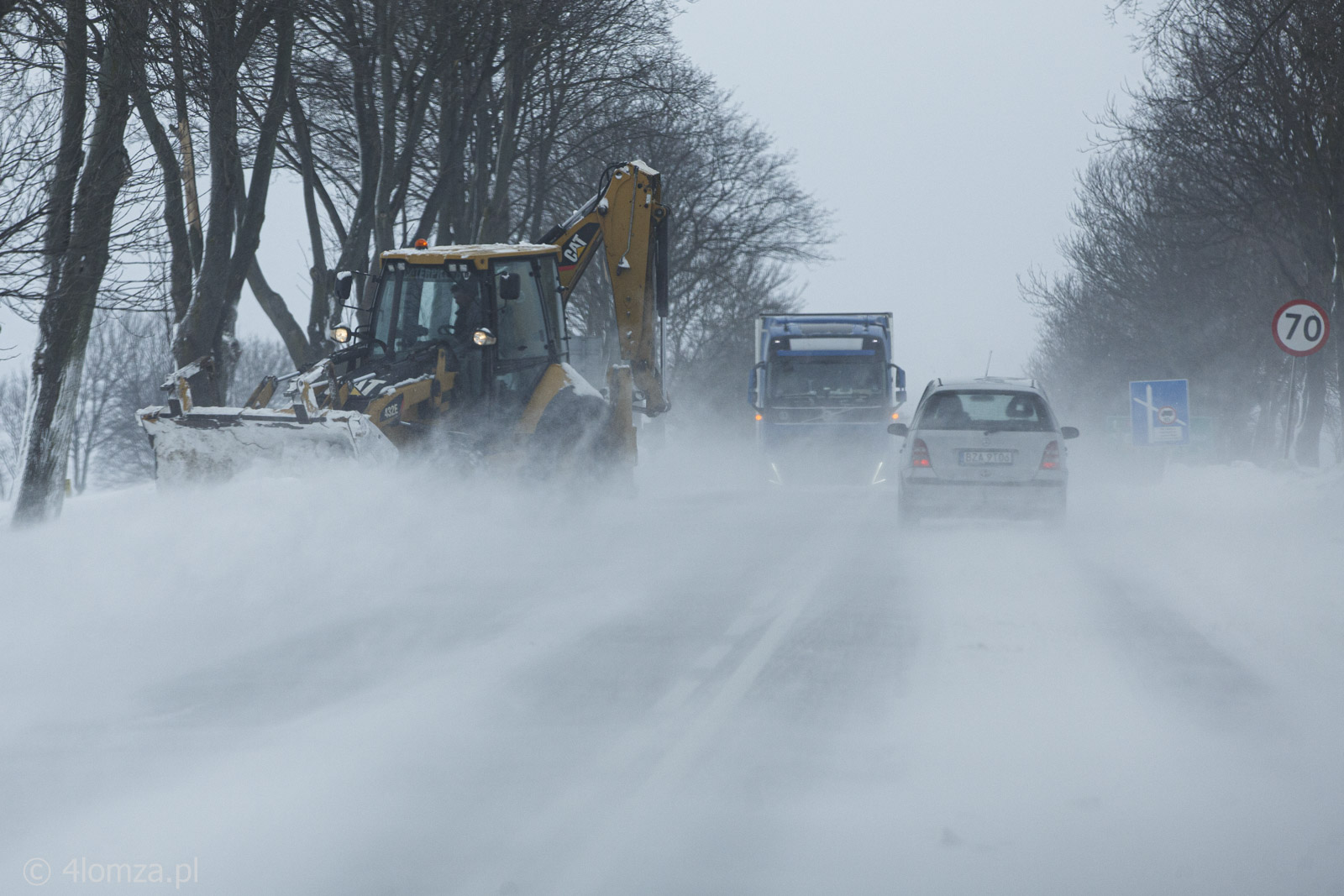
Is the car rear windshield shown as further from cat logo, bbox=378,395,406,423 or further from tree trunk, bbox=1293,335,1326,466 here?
tree trunk, bbox=1293,335,1326,466

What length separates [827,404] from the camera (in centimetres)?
2386

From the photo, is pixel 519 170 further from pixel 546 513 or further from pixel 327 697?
pixel 327 697

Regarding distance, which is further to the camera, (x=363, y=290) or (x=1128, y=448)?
(x=1128, y=448)

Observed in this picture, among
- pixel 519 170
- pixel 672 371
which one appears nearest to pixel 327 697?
pixel 519 170

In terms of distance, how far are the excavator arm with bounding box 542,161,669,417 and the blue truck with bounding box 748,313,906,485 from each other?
743cm

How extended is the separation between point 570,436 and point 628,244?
349cm

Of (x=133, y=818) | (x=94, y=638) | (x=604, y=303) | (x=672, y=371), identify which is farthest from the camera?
(x=672, y=371)

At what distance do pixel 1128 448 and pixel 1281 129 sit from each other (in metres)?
13.3

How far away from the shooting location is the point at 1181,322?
134 ft

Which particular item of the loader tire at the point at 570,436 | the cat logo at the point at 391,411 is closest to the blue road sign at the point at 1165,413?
the loader tire at the point at 570,436

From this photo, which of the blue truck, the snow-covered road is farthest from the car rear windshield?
the blue truck

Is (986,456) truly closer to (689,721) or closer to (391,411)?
(391,411)

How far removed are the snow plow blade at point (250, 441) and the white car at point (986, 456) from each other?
5657 millimetres

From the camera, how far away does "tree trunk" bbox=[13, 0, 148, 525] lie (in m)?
13.0
